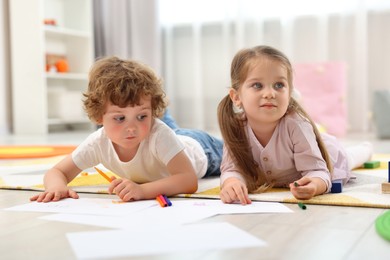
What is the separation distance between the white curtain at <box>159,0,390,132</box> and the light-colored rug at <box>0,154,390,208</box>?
1721 mm

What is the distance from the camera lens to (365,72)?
3.59m

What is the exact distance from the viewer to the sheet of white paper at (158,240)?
738mm

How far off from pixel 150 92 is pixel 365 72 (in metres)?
2.69

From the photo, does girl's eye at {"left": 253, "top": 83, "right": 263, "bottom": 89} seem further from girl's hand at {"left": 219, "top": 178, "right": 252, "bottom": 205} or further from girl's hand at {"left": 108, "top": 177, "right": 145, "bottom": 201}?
girl's hand at {"left": 108, "top": 177, "right": 145, "bottom": 201}

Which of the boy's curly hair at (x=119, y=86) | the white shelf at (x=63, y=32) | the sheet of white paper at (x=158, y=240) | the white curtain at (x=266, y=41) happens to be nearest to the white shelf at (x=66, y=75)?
the white shelf at (x=63, y=32)

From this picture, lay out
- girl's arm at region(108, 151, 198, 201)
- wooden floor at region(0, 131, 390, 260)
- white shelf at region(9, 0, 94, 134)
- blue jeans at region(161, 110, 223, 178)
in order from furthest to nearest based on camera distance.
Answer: white shelf at region(9, 0, 94, 134) < blue jeans at region(161, 110, 223, 178) < girl's arm at region(108, 151, 198, 201) < wooden floor at region(0, 131, 390, 260)

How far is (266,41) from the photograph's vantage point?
3883 mm

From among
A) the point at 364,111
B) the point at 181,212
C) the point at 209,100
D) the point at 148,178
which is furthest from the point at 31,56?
the point at 181,212

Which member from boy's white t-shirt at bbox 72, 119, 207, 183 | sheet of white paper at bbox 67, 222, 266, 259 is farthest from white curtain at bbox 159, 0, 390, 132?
sheet of white paper at bbox 67, 222, 266, 259

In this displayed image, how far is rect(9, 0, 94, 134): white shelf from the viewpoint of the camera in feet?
13.1

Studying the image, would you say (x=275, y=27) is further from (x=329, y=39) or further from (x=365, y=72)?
(x=365, y=72)

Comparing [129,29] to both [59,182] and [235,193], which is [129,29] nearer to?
[59,182]

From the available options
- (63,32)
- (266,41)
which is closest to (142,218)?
(266,41)

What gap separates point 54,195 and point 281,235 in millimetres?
554
